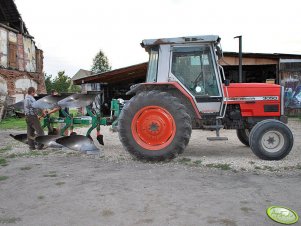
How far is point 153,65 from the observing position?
8078mm

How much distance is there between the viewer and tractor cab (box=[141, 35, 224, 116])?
7695 mm

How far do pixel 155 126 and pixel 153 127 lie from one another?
0.16 feet

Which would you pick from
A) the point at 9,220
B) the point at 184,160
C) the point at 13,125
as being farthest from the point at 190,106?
the point at 13,125

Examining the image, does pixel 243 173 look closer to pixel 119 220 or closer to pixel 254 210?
pixel 254 210

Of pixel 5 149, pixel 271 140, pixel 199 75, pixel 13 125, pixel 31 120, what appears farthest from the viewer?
pixel 13 125

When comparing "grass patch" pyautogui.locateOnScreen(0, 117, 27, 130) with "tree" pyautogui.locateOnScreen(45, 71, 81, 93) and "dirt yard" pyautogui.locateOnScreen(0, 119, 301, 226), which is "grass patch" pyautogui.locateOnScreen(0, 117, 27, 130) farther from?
"tree" pyautogui.locateOnScreen(45, 71, 81, 93)

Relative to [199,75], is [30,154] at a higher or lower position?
lower

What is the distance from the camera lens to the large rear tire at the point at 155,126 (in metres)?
7.23

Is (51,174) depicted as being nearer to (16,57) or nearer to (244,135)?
(244,135)

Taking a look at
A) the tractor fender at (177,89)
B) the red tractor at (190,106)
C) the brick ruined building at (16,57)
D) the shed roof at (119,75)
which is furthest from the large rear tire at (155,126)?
the brick ruined building at (16,57)

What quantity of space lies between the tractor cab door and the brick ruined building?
17.3 metres

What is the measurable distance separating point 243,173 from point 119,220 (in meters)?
A: 2.99

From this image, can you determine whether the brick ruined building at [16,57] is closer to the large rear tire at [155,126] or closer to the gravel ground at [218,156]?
the gravel ground at [218,156]

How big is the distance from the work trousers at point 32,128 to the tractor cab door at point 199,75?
12.2 feet
